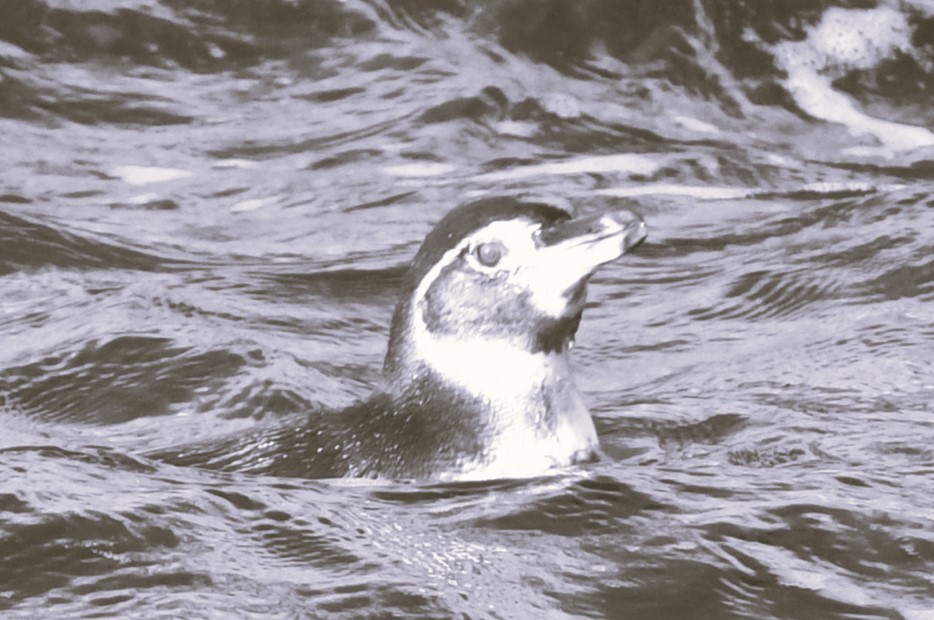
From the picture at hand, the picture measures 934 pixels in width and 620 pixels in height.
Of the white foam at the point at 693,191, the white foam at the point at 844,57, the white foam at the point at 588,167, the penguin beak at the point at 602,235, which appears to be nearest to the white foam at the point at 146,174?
the white foam at the point at 588,167

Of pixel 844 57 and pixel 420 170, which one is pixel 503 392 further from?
pixel 844 57

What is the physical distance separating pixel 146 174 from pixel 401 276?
1631 mm

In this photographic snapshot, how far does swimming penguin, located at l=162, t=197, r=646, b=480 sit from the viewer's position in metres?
6.06

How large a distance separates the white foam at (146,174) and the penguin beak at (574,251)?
4181mm

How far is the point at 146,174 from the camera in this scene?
10.0 metres

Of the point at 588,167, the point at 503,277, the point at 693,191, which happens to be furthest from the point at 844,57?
the point at 503,277

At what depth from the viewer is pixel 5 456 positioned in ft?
21.1

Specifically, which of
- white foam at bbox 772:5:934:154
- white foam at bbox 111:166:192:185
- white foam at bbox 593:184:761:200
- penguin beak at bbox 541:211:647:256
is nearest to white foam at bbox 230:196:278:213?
white foam at bbox 111:166:192:185

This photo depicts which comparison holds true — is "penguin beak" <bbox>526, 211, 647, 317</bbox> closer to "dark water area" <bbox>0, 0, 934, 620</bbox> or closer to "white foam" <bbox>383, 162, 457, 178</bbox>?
"dark water area" <bbox>0, 0, 934, 620</bbox>

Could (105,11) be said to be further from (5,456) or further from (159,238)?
(5,456)

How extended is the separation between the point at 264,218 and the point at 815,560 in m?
4.49

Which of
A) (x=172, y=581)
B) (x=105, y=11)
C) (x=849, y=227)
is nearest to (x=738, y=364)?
(x=849, y=227)

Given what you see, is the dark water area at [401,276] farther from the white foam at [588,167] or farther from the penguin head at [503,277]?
the penguin head at [503,277]

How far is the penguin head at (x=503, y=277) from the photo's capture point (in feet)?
19.7
